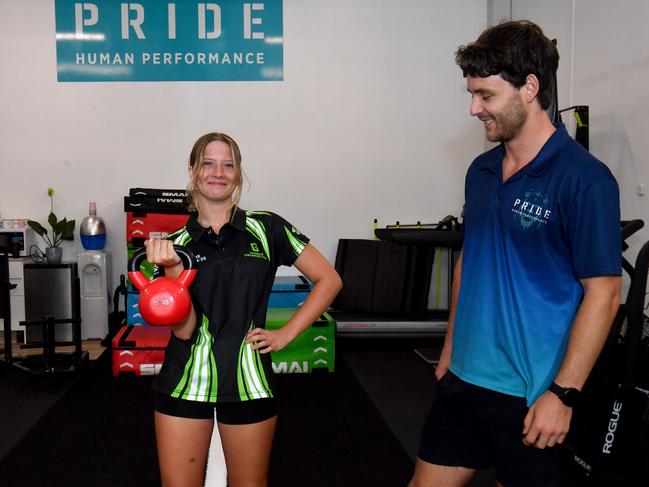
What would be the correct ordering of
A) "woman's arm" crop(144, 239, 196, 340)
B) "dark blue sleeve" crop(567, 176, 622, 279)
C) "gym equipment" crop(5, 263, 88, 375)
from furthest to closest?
1. "gym equipment" crop(5, 263, 88, 375)
2. "woman's arm" crop(144, 239, 196, 340)
3. "dark blue sleeve" crop(567, 176, 622, 279)

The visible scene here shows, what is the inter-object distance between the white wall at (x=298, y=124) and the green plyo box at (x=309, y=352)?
1.49 meters

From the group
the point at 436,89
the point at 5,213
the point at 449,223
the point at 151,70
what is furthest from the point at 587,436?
the point at 5,213

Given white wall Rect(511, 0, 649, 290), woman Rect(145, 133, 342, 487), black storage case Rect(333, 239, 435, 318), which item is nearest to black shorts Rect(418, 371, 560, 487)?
woman Rect(145, 133, 342, 487)

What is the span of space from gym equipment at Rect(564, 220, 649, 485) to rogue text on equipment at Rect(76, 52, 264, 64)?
3963 mm

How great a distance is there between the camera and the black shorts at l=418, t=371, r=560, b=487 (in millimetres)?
1272

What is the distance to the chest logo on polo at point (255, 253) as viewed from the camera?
165cm

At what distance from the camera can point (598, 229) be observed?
114 cm

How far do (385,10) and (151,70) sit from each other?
7.07 feet

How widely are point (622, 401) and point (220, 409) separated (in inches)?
60.0

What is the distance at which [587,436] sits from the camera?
2.40 metres

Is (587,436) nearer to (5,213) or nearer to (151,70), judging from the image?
(151,70)

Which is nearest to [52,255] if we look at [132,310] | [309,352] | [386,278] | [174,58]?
[132,310]

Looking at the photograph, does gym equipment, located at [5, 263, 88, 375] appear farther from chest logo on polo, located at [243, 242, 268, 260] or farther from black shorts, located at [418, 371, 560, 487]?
black shorts, located at [418, 371, 560, 487]

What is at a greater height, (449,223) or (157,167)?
(157,167)
